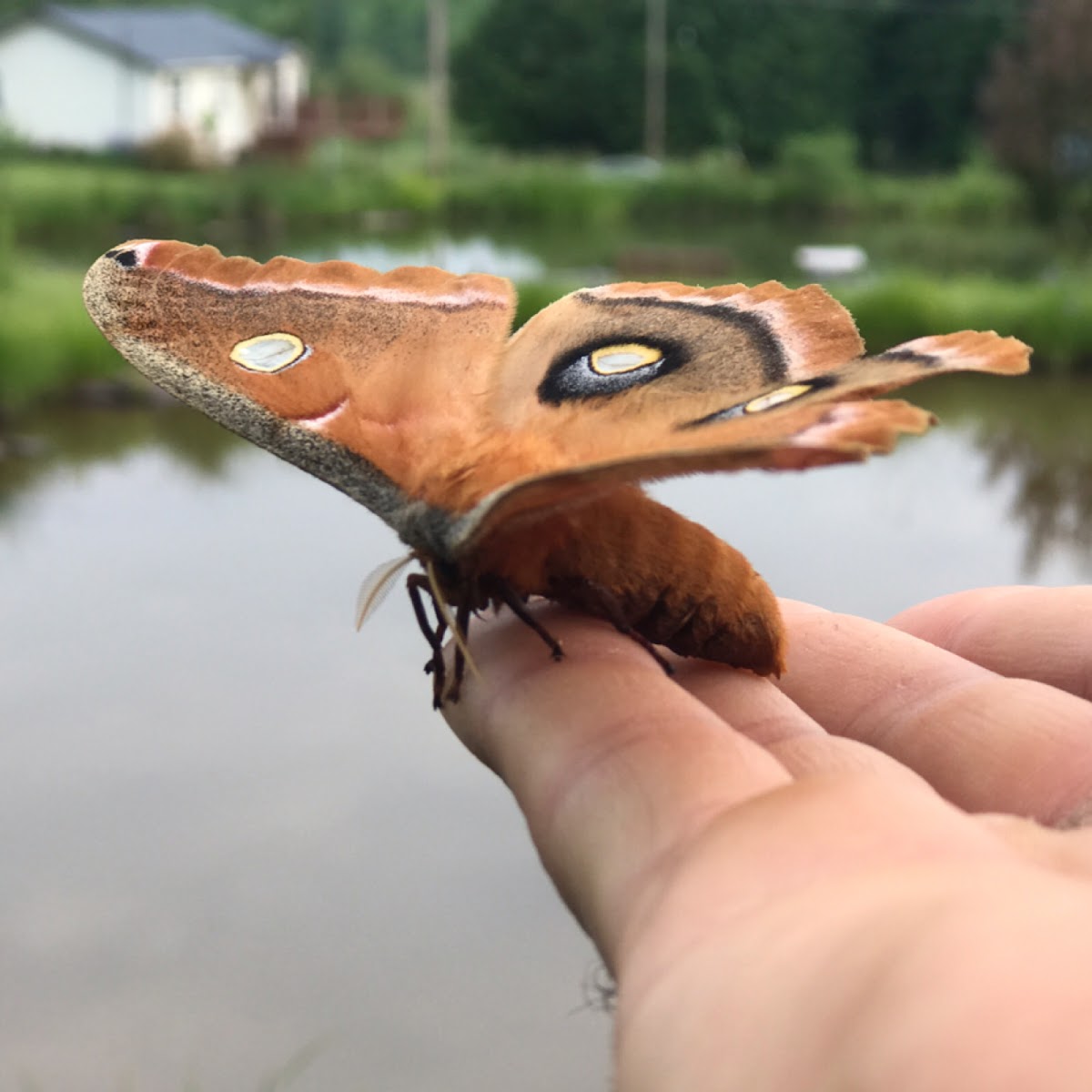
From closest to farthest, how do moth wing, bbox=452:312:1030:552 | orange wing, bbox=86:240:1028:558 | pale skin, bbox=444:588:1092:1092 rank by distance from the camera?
1. pale skin, bbox=444:588:1092:1092
2. moth wing, bbox=452:312:1030:552
3. orange wing, bbox=86:240:1028:558

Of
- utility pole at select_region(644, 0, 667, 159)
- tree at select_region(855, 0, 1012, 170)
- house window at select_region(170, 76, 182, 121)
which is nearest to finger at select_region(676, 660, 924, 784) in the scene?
tree at select_region(855, 0, 1012, 170)

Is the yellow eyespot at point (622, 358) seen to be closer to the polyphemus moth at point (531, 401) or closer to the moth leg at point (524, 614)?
the polyphemus moth at point (531, 401)

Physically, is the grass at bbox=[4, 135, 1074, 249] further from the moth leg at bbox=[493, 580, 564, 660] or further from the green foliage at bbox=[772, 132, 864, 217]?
the moth leg at bbox=[493, 580, 564, 660]

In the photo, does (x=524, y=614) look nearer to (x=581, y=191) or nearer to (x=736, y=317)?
(x=736, y=317)

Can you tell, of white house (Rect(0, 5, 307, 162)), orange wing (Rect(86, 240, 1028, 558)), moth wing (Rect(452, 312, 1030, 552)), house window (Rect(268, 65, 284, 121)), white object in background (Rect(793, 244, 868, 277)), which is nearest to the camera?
moth wing (Rect(452, 312, 1030, 552))

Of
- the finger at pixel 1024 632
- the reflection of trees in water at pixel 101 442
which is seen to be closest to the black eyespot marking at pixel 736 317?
the finger at pixel 1024 632

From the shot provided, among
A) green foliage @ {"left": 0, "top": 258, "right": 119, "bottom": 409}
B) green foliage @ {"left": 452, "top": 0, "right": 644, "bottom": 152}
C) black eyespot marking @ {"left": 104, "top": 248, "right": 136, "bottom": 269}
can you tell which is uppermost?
black eyespot marking @ {"left": 104, "top": 248, "right": 136, "bottom": 269}

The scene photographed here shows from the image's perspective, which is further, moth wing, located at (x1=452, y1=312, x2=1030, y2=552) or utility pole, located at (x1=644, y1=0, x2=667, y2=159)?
utility pole, located at (x1=644, y1=0, x2=667, y2=159)
